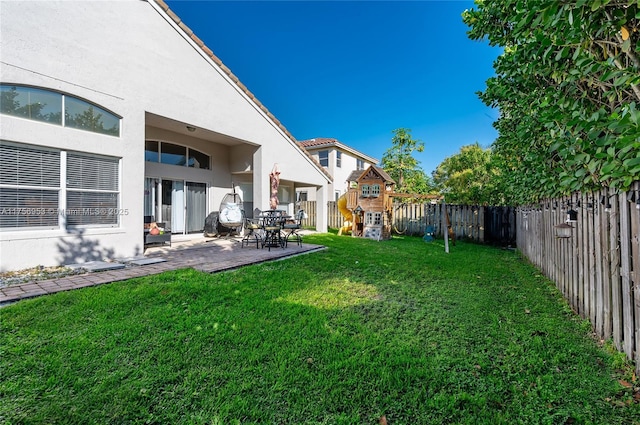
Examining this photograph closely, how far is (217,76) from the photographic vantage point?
875cm

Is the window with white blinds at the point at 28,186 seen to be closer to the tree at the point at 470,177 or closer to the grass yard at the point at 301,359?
the grass yard at the point at 301,359

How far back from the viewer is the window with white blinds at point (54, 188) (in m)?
5.16

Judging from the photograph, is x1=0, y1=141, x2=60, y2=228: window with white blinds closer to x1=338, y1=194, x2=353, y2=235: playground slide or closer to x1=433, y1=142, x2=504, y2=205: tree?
x1=338, y1=194, x2=353, y2=235: playground slide

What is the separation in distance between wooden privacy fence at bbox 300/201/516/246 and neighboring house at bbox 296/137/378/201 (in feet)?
25.2

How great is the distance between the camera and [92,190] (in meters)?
6.14

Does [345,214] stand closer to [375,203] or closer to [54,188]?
[375,203]

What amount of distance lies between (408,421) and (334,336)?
4.02ft

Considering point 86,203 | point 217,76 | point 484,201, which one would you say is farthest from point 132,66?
point 484,201

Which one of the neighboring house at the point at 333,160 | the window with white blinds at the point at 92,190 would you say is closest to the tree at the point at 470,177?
the neighboring house at the point at 333,160

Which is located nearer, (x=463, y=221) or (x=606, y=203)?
(x=606, y=203)

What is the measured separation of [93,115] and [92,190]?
1632 mm

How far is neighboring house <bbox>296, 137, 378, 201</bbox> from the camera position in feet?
69.2

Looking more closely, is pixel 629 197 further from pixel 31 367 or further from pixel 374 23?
pixel 374 23

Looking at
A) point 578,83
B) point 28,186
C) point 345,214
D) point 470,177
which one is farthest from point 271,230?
point 470,177
